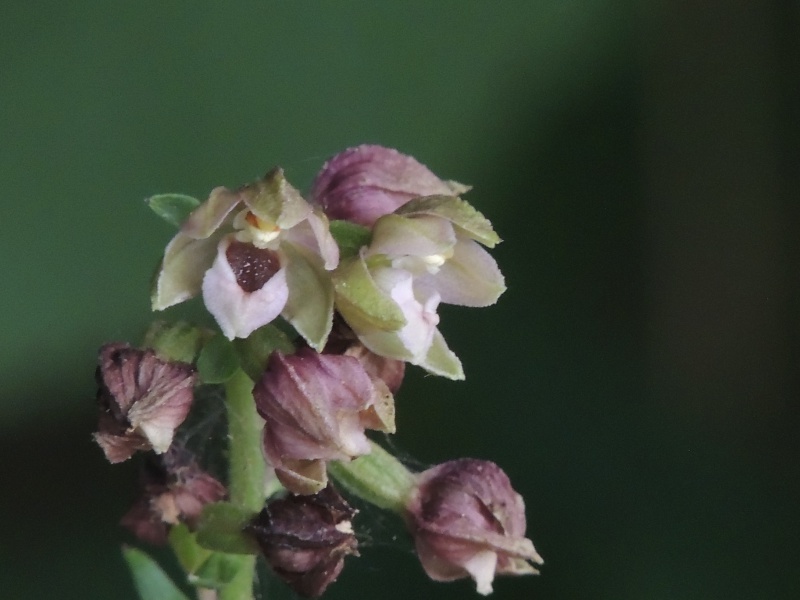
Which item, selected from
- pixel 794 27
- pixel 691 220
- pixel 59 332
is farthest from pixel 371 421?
pixel 794 27

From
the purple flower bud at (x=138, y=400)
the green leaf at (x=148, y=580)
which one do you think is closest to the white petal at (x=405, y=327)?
the purple flower bud at (x=138, y=400)

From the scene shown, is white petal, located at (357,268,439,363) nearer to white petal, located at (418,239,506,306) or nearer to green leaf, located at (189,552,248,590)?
white petal, located at (418,239,506,306)

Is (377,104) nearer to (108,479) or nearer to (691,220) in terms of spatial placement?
(691,220)

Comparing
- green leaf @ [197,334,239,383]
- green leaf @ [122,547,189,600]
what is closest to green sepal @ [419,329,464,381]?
green leaf @ [197,334,239,383]

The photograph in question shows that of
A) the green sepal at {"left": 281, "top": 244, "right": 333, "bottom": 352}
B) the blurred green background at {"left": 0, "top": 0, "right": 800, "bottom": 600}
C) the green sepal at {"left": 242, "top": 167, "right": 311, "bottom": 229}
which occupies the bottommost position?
the blurred green background at {"left": 0, "top": 0, "right": 800, "bottom": 600}

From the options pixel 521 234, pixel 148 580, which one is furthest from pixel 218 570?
pixel 521 234

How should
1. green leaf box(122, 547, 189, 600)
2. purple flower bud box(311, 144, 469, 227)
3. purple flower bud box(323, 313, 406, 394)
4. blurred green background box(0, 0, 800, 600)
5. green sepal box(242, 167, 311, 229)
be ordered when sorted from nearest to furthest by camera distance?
green sepal box(242, 167, 311, 229) < purple flower bud box(323, 313, 406, 394) < purple flower bud box(311, 144, 469, 227) < green leaf box(122, 547, 189, 600) < blurred green background box(0, 0, 800, 600)

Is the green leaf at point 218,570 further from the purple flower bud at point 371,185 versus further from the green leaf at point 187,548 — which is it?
the purple flower bud at point 371,185
